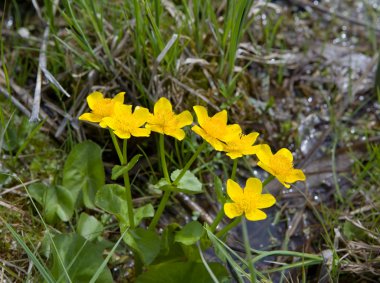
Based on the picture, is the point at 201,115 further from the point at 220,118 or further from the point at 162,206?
the point at 162,206

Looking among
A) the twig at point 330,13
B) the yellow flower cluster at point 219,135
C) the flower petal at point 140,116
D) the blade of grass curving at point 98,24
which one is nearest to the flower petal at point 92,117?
the yellow flower cluster at point 219,135

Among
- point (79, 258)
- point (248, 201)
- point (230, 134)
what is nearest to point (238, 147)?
point (230, 134)

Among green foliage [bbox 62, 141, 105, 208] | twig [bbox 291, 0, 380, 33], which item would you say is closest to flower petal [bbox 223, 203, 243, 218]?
green foliage [bbox 62, 141, 105, 208]

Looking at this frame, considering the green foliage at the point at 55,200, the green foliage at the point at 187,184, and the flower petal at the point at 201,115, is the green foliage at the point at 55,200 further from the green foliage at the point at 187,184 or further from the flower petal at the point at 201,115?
the flower petal at the point at 201,115

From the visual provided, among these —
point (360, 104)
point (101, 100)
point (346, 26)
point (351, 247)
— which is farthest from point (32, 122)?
point (346, 26)

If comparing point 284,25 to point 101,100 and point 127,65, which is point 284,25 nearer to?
point 127,65

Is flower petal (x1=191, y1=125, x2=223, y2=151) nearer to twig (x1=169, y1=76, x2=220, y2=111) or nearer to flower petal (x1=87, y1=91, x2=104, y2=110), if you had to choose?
flower petal (x1=87, y1=91, x2=104, y2=110)
